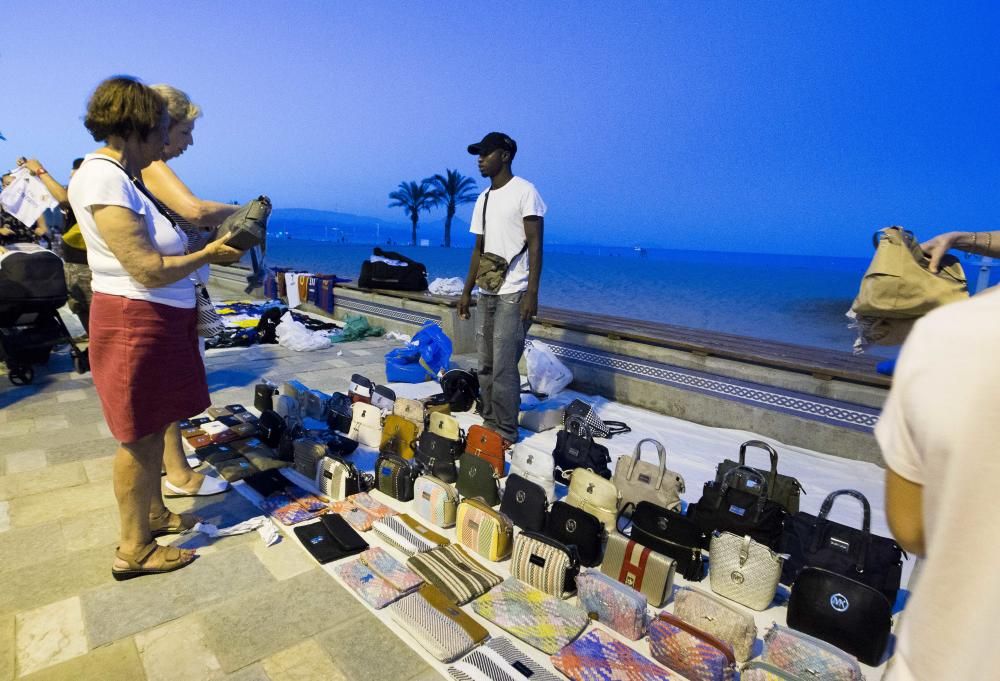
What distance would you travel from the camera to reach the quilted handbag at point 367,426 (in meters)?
4.55

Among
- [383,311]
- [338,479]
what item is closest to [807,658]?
[338,479]

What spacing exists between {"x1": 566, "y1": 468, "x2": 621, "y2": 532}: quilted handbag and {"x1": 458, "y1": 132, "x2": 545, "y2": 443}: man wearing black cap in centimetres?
156

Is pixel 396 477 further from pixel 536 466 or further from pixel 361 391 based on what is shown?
pixel 361 391

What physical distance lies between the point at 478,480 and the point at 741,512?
1625 millimetres

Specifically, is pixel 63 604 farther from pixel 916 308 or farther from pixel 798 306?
pixel 798 306

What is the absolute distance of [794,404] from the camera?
504 centimetres

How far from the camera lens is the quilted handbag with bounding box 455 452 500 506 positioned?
3562 mm

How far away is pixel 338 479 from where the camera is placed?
12.0ft

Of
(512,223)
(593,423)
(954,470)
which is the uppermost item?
(512,223)

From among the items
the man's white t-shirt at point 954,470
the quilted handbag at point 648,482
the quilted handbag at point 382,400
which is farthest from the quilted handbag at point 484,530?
the man's white t-shirt at point 954,470

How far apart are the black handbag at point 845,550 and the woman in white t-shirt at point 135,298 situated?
318cm

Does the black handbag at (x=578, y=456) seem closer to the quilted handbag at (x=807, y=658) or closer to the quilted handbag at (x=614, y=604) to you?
the quilted handbag at (x=614, y=604)

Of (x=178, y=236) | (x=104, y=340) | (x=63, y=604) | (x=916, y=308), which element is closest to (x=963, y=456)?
(x=916, y=308)

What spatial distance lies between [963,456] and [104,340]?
9.61ft
